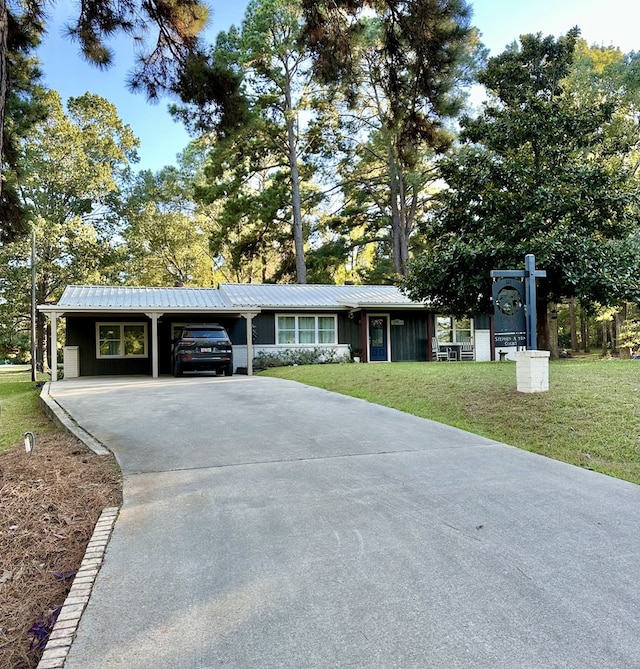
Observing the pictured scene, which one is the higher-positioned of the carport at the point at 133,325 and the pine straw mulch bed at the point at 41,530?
the carport at the point at 133,325

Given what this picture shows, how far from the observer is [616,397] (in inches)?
289

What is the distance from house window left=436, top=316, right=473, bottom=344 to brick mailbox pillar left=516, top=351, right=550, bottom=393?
42.4 feet

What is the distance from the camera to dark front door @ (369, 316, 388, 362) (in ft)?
65.5

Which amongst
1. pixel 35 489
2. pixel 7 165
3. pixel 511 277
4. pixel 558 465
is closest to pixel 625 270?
pixel 511 277

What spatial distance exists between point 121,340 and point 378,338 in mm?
9664

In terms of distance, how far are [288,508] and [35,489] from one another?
2147 mm

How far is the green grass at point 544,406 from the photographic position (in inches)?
226

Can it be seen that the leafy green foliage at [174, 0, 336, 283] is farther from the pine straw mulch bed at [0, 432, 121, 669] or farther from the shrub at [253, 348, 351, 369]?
the pine straw mulch bed at [0, 432, 121, 669]

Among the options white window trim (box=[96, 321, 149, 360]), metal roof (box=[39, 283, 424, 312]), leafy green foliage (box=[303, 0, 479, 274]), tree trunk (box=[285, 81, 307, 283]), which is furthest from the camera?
tree trunk (box=[285, 81, 307, 283])

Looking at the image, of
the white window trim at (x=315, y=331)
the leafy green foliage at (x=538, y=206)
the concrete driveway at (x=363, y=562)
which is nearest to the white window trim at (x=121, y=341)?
the white window trim at (x=315, y=331)

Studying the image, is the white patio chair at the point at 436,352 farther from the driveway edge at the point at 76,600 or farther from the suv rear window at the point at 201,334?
the driveway edge at the point at 76,600

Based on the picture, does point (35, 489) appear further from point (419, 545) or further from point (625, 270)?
point (625, 270)

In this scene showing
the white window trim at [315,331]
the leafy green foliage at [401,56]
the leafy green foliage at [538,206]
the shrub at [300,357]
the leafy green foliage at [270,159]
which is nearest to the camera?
the leafy green foliage at [401,56]

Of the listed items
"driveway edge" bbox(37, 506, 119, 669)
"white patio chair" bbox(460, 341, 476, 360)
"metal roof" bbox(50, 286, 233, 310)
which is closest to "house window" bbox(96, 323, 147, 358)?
"metal roof" bbox(50, 286, 233, 310)
